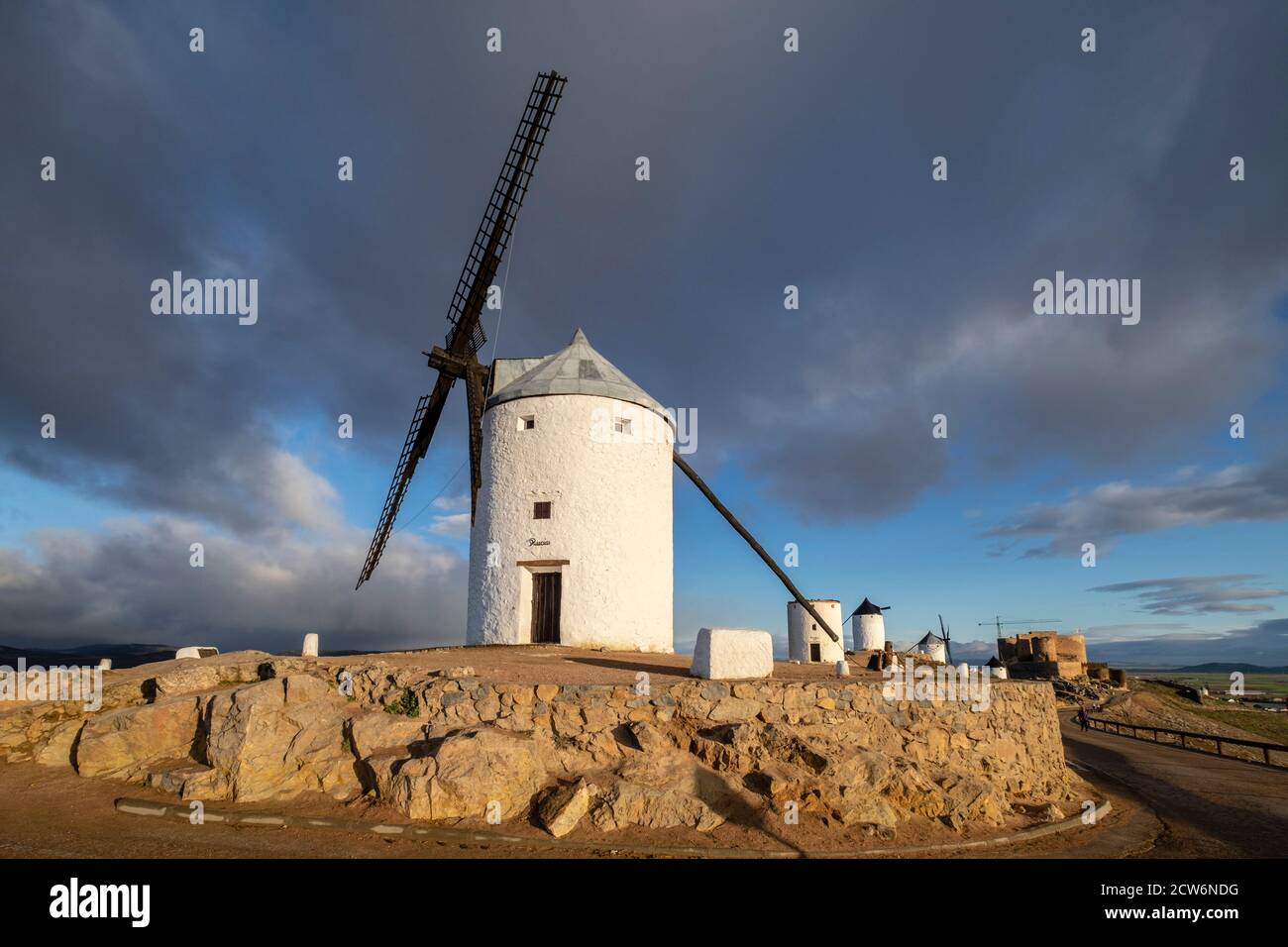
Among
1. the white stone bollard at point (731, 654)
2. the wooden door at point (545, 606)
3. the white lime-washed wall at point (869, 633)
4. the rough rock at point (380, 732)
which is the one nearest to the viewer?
the rough rock at point (380, 732)

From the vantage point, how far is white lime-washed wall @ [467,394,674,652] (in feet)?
56.7

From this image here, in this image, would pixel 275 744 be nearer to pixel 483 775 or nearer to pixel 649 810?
pixel 483 775

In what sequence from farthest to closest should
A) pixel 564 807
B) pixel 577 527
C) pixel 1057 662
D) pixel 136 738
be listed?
1. pixel 1057 662
2. pixel 577 527
3. pixel 136 738
4. pixel 564 807

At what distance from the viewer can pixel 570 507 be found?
58.2 feet

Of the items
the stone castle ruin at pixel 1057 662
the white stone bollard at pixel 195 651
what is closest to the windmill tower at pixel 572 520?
the white stone bollard at pixel 195 651

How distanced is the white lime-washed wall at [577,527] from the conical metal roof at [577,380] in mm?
240

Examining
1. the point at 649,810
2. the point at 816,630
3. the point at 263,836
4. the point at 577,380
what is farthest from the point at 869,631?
the point at 263,836

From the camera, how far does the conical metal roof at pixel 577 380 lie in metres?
18.8

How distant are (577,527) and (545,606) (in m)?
2.32

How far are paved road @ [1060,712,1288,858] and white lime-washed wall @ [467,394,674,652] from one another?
11348mm

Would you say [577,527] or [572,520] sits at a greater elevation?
[572,520]

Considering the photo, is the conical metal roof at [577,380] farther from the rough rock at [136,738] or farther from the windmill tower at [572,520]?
the rough rock at [136,738]

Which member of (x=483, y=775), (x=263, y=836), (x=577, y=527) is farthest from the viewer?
(x=577, y=527)
